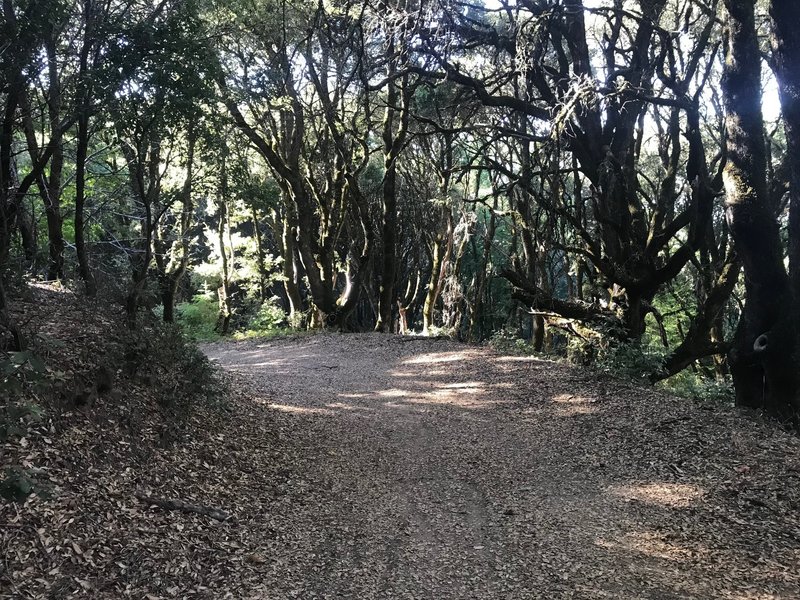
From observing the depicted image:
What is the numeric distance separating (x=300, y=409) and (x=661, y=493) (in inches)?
226

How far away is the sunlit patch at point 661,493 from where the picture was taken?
5.36 m

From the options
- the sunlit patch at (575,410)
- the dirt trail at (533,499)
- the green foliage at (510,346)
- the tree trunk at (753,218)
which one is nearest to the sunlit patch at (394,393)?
the dirt trail at (533,499)

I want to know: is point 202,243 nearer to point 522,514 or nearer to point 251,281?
point 251,281

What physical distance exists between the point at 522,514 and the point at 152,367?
15.5 feet

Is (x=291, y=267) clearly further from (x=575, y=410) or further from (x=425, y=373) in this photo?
(x=575, y=410)

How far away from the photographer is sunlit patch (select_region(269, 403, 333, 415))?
9316 millimetres

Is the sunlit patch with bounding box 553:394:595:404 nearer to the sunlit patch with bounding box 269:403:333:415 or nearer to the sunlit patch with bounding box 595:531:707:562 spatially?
the sunlit patch with bounding box 269:403:333:415

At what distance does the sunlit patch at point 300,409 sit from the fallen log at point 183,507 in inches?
162

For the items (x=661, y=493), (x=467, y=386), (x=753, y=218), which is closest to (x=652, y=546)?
(x=661, y=493)

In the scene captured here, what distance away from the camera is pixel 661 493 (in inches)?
220

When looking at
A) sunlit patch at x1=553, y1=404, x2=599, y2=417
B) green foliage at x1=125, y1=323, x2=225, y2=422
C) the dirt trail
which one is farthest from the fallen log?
sunlit patch at x1=553, y1=404, x2=599, y2=417

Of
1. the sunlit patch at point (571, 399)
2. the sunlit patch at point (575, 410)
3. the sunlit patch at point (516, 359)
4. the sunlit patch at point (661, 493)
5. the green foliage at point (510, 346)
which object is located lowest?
the sunlit patch at point (661, 493)

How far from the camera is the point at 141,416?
607 centimetres

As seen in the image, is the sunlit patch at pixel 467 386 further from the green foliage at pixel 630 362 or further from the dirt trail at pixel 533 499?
the green foliage at pixel 630 362
